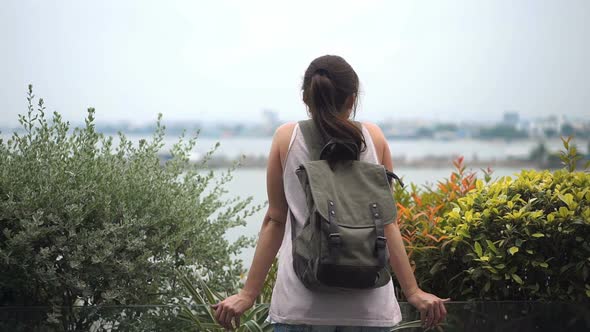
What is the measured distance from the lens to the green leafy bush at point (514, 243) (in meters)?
2.78

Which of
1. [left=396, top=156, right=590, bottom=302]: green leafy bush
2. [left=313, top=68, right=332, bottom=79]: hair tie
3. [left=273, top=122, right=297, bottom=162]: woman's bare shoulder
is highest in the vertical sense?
[left=313, top=68, right=332, bottom=79]: hair tie

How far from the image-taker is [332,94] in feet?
5.32

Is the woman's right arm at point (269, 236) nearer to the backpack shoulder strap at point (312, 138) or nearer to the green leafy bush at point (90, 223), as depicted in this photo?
the backpack shoulder strap at point (312, 138)

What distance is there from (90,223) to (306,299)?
1582 millimetres

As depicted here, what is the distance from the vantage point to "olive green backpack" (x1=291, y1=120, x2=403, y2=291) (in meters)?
1.46

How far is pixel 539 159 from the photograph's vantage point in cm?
417

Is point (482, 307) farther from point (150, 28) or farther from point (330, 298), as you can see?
point (150, 28)

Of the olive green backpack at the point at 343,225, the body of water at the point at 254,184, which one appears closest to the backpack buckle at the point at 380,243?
the olive green backpack at the point at 343,225

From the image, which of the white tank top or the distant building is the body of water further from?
the white tank top

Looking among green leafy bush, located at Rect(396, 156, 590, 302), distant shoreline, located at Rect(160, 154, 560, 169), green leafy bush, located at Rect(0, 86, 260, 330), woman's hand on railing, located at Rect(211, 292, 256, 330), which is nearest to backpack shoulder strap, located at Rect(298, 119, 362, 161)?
woman's hand on railing, located at Rect(211, 292, 256, 330)

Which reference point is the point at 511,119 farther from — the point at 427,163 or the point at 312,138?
the point at 312,138

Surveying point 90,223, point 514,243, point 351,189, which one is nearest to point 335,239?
point 351,189

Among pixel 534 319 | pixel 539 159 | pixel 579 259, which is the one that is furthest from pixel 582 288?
pixel 539 159

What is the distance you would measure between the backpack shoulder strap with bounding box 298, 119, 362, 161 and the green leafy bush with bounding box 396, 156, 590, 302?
1391 mm
